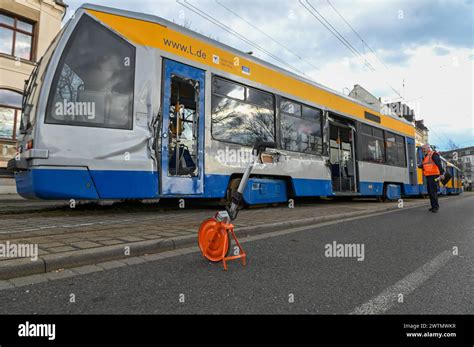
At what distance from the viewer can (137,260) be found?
10.5 ft

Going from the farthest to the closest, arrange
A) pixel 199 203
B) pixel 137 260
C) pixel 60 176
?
pixel 199 203
pixel 60 176
pixel 137 260

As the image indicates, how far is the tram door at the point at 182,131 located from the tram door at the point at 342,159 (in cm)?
532

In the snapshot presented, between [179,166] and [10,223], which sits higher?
[179,166]

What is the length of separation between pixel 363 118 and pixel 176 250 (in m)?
9.89

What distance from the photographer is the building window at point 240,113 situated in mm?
6789

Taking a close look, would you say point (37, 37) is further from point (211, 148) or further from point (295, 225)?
point (295, 225)

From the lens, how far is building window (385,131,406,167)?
12602 mm

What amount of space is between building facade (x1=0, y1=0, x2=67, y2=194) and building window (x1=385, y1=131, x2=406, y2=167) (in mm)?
15568

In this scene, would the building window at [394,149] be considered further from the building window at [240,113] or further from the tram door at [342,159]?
the building window at [240,113]

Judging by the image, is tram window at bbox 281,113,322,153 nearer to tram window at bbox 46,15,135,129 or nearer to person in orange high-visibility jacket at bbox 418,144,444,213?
person in orange high-visibility jacket at bbox 418,144,444,213

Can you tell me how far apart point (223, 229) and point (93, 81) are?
3.96 meters

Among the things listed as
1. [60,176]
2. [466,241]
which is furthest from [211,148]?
[466,241]

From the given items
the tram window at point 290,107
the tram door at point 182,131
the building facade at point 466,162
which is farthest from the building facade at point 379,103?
the tram door at point 182,131
